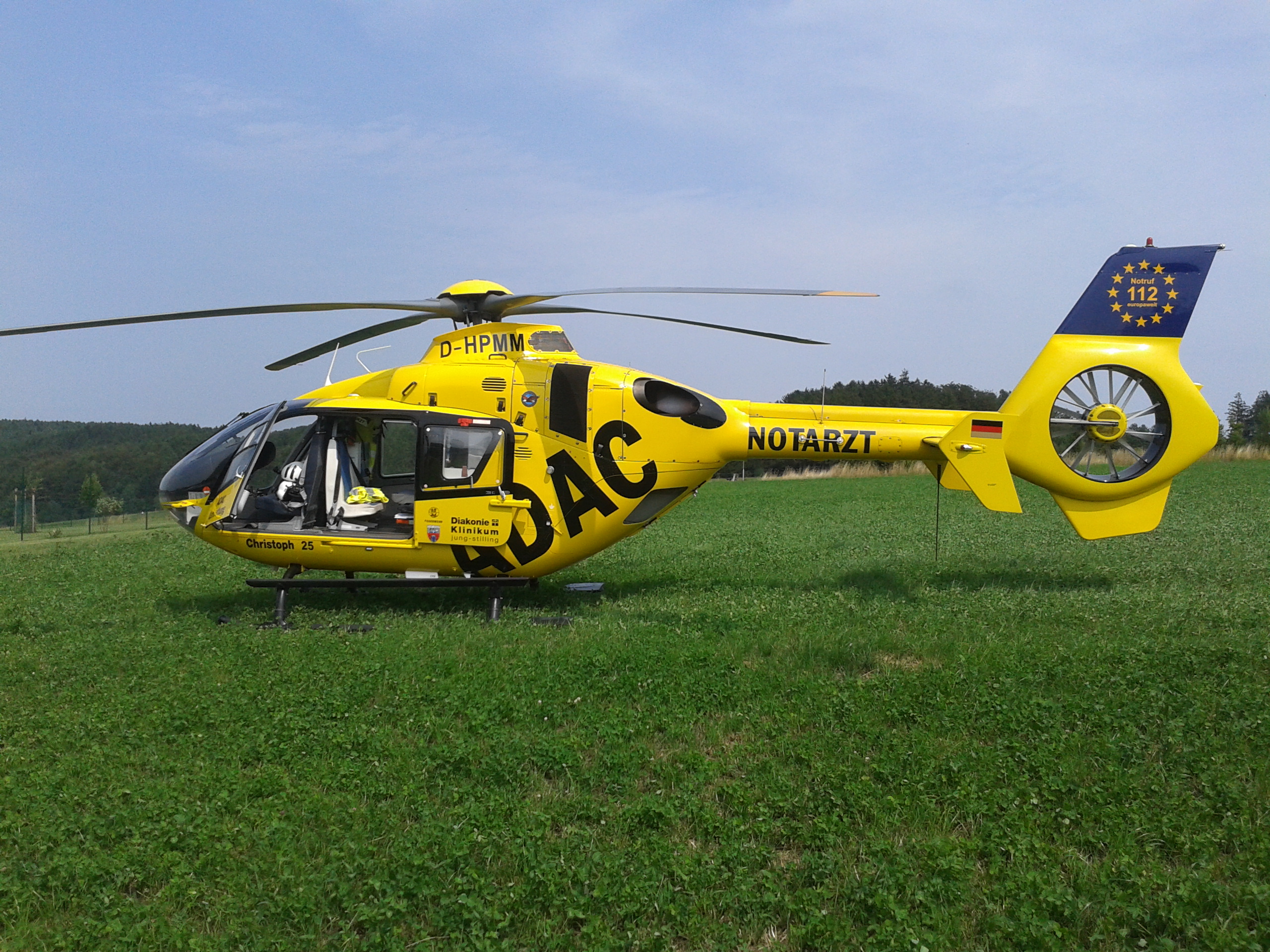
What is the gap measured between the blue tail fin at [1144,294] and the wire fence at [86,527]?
30.0 meters

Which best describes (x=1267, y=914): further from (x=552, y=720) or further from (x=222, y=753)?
(x=222, y=753)

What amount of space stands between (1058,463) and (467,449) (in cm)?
722

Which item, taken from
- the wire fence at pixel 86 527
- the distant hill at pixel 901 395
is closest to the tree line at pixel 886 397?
the distant hill at pixel 901 395

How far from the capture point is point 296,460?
10.5m

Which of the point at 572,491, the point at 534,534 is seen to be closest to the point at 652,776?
the point at 534,534

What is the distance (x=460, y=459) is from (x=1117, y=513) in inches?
321

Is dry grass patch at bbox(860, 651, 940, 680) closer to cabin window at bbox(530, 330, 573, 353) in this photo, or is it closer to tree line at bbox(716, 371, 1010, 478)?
cabin window at bbox(530, 330, 573, 353)

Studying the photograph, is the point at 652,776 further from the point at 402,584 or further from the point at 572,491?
the point at 402,584

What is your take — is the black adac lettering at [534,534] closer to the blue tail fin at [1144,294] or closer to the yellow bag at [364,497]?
the yellow bag at [364,497]

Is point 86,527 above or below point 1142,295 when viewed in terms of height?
below

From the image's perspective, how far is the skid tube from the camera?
33.1 ft

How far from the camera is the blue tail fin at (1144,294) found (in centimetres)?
1077

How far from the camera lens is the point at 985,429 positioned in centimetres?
1085

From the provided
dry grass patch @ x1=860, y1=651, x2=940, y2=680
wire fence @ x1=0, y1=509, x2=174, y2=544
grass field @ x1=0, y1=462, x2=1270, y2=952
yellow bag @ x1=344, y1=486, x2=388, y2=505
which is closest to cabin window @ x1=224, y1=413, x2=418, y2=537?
yellow bag @ x1=344, y1=486, x2=388, y2=505
